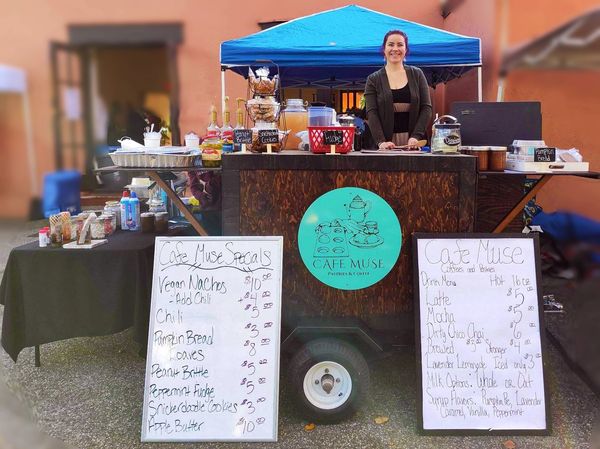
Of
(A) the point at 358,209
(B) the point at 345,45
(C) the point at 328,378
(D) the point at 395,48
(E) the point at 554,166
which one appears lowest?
(C) the point at 328,378

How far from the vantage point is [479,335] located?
173cm

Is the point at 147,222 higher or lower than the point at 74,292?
higher

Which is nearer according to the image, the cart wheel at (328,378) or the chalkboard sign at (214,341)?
the chalkboard sign at (214,341)

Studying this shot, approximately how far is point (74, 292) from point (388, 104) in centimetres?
169

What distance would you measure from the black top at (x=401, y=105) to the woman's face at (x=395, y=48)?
154 mm

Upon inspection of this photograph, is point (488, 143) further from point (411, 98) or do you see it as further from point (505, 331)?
point (505, 331)

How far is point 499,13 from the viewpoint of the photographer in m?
0.98

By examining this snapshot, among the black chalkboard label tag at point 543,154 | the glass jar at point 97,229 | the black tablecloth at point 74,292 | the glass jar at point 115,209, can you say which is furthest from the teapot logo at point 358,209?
the glass jar at point 115,209

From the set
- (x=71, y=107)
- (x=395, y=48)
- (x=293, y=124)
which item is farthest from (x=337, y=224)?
(x=71, y=107)

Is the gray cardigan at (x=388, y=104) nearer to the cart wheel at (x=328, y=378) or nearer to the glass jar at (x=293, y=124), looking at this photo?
the glass jar at (x=293, y=124)

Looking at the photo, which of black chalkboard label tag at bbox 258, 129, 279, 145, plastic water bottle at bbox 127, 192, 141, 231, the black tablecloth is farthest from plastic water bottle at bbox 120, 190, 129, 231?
black chalkboard label tag at bbox 258, 129, 279, 145

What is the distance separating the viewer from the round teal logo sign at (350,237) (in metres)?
1.80

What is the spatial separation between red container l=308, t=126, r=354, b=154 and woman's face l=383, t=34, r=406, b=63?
58 centimetres

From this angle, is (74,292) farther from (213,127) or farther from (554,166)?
(554,166)
